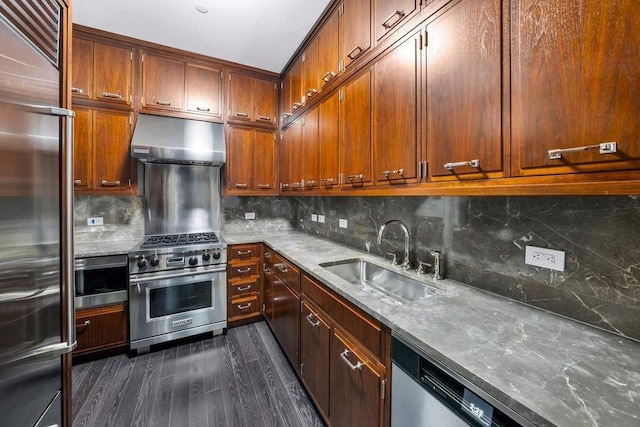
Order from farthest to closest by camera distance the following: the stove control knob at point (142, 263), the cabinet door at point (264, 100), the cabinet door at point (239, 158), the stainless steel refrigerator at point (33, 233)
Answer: the cabinet door at point (264, 100), the cabinet door at point (239, 158), the stove control knob at point (142, 263), the stainless steel refrigerator at point (33, 233)

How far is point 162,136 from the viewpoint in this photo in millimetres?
2494

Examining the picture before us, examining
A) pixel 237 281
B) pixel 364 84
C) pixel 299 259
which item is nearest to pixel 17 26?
pixel 364 84

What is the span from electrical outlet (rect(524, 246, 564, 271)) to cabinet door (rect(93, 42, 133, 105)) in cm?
336

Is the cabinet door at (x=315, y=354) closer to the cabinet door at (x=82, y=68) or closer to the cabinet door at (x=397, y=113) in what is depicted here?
the cabinet door at (x=397, y=113)

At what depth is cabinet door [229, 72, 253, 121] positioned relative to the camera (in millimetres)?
2947

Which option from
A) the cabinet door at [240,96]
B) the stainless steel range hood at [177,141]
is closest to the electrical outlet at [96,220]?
the stainless steel range hood at [177,141]

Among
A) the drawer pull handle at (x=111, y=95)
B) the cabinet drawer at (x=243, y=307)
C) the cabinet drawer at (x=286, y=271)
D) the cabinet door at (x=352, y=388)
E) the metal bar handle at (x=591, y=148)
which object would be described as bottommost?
the cabinet drawer at (x=243, y=307)

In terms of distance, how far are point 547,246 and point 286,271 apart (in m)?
1.63

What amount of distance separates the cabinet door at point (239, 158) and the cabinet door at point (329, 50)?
1243 mm

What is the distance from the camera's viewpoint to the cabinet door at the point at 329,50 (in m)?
1.93

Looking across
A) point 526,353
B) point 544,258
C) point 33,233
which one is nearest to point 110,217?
point 33,233

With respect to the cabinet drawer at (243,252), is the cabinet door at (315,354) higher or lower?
lower

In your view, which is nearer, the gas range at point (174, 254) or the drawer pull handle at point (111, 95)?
the gas range at point (174, 254)

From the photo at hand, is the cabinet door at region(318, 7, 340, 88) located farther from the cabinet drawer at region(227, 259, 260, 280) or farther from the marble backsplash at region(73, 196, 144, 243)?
the marble backsplash at region(73, 196, 144, 243)
